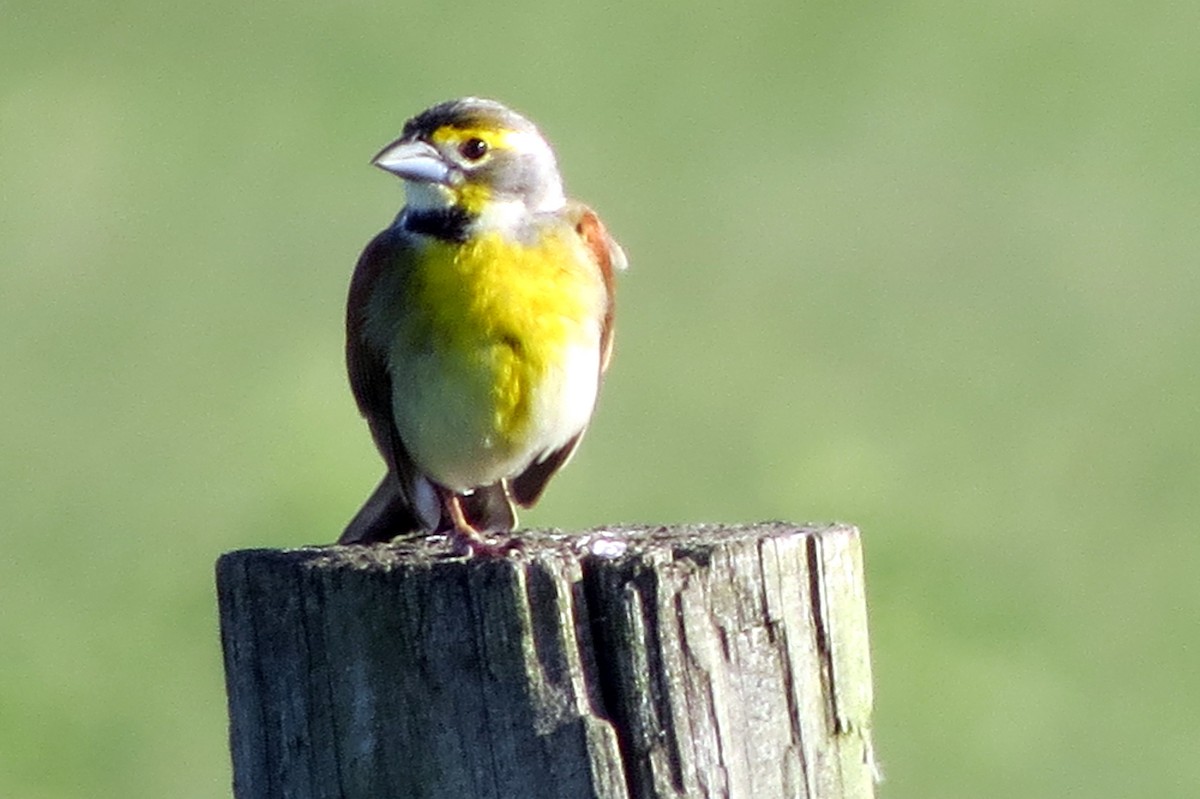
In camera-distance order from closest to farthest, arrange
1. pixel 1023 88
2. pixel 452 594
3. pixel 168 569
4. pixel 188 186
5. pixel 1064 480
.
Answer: pixel 452 594, pixel 168 569, pixel 1064 480, pixel 188 186, pixel 1023 88

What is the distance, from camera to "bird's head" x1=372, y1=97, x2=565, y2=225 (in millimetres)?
6668

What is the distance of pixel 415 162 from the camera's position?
6605mm

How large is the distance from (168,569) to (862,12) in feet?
23.1

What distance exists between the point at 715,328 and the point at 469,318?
24.5ft

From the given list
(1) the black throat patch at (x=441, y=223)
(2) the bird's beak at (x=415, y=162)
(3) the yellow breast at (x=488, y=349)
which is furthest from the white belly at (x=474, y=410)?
(2) the bird's beak at (x=415, y=162)

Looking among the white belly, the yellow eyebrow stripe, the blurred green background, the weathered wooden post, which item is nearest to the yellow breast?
the white belly

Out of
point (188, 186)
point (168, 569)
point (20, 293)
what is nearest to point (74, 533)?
point (168, 569)

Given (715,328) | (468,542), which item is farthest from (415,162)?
(715,328)

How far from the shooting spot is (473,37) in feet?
55.0

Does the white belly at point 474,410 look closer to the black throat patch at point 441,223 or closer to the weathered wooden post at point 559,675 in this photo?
the black throat patch at point 441,223

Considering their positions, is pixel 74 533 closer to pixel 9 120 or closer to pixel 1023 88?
pixel 9 120

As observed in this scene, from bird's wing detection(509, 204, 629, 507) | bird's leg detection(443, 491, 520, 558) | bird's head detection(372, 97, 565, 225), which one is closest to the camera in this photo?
bird's leg detection(443, 491, 520, 558)

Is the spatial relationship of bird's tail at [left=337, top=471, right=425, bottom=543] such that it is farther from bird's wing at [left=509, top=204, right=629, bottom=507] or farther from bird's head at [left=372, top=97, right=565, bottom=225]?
bird's head at [left=372, top=97, right=565, bottom=225]

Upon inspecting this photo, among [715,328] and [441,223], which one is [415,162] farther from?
[715,328]
